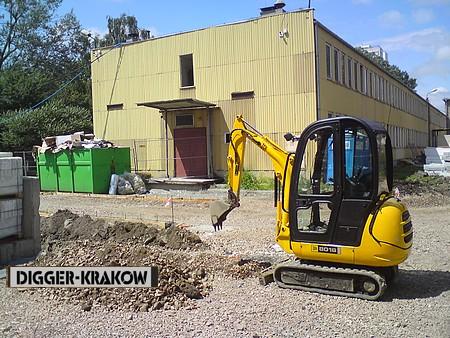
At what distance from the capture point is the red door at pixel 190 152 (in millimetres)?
25578

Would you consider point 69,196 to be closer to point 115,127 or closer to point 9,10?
point 115,127

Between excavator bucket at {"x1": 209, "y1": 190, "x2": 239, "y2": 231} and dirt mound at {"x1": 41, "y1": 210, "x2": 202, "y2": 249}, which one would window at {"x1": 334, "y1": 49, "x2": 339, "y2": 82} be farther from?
excavator bucket at {"x1": 209, "y1": 190, "x2": 239, "y2": 231}

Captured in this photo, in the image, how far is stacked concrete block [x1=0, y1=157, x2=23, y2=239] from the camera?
7.88 metres

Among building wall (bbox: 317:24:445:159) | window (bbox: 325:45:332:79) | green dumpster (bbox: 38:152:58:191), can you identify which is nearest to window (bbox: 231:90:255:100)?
building wall (bbox: 317:24:445:159)

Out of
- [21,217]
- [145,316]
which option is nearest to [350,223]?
[145,316]

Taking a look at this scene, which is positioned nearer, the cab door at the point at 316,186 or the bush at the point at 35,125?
the cab door at the point at 316,186

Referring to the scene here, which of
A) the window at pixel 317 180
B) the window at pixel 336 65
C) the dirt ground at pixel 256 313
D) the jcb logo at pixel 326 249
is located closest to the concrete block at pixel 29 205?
the dirt ground at pixel 256 313

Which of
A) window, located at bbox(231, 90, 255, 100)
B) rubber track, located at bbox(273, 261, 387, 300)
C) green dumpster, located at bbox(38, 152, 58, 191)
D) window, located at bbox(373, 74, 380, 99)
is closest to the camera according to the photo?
rubber track, located at bbox(273, 261, 387, 300)

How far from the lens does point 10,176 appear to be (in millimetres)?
8023

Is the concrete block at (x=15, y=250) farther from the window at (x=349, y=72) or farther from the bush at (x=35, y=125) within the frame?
the bush at (x=35, y=125)

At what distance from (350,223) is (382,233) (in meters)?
0.45

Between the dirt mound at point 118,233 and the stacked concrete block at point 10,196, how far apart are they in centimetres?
294

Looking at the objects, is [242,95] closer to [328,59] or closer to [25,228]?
[328,59]

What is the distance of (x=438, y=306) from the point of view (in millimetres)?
6672
